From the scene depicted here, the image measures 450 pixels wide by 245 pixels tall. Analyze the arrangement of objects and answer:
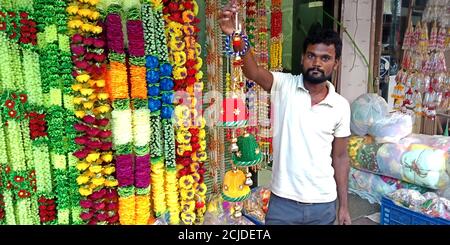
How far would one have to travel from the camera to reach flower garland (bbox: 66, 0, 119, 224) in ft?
5.85

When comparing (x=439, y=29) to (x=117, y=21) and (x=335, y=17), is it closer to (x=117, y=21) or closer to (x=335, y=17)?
(x=335, y=17)

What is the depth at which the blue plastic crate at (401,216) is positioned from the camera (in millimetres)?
2518

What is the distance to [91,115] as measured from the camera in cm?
187

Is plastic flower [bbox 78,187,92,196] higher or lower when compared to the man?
lower

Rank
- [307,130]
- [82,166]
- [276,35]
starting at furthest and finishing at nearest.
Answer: [276,35]
[82,166]
[307,130]

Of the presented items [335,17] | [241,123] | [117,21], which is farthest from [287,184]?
[335,17]

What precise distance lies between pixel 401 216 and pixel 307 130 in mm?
1667

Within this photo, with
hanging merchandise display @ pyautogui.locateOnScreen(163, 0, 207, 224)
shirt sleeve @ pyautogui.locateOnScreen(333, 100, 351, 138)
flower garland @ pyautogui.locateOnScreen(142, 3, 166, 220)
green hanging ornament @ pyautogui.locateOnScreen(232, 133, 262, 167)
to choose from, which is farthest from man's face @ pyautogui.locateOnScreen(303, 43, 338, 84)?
flower garland @ pyautogui.locateOnScreen(142, 3, 166, 220)

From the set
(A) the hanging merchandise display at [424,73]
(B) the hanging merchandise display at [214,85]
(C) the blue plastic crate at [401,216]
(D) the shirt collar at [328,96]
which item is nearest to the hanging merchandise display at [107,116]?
(D) the shirt collar at [328,96]

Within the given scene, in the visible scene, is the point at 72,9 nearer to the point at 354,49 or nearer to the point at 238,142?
the point at 238,142

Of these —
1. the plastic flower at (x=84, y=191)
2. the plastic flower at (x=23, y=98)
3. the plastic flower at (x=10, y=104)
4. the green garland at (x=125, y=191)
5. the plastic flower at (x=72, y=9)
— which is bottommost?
the green garland at (x=125, y=191)

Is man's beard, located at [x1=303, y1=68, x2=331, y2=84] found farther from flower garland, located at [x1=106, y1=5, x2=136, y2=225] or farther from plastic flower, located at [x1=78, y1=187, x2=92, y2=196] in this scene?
plastic flower, located at [x1=78, y1=187, x2=92, y2=196]

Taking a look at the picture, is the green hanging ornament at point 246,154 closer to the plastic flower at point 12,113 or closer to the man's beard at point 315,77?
the man's beard at point 315,77

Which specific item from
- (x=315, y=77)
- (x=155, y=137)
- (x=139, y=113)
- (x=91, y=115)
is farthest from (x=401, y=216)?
(x=91, y=115)
